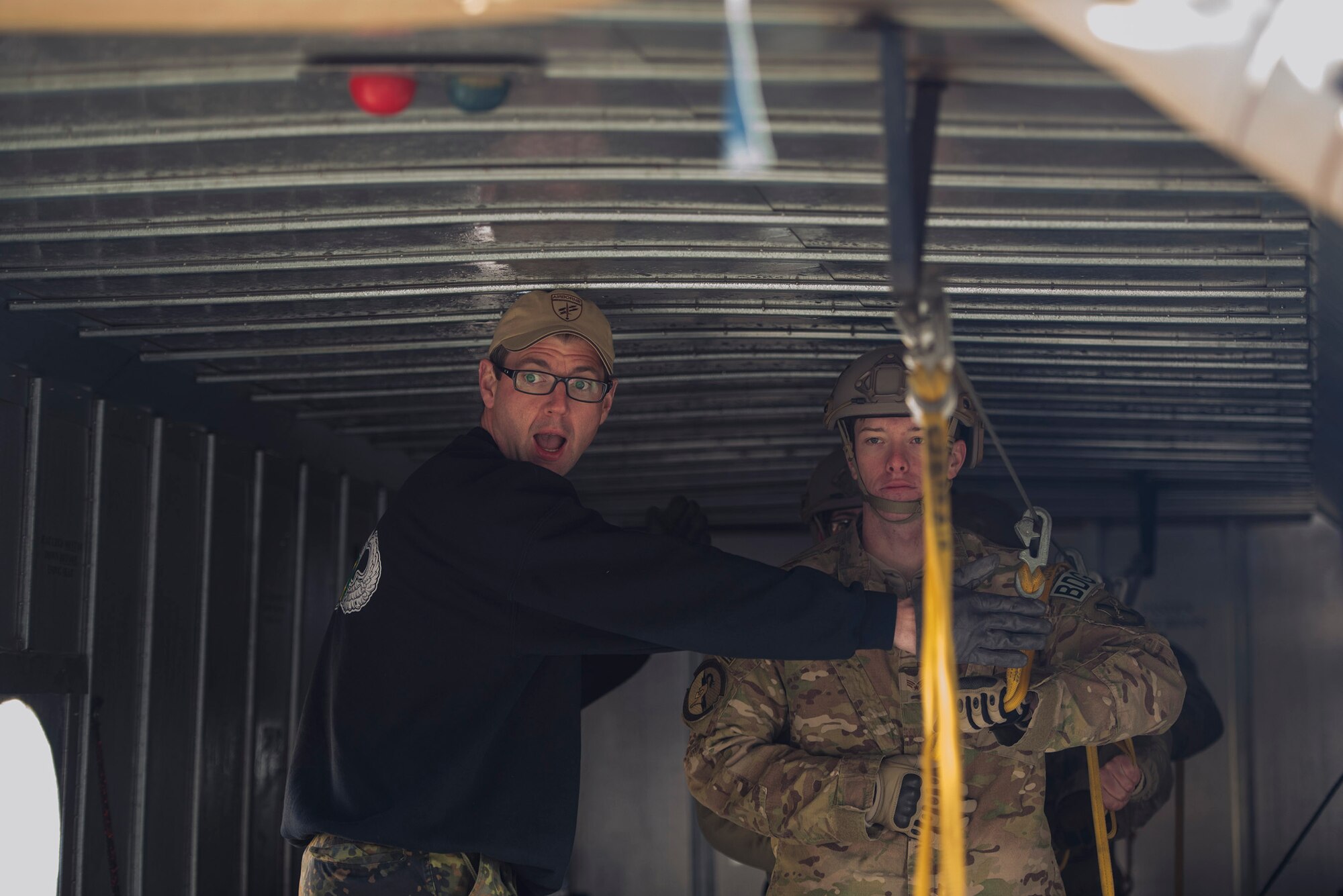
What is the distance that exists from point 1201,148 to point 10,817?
3.76 m

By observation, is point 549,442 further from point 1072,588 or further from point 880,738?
point 1072,588

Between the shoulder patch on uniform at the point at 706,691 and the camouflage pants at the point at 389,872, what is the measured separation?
922 mm

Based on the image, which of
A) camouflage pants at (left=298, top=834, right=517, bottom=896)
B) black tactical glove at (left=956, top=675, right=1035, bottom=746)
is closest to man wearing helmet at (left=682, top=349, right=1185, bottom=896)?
black tactical glove at (left=956, top=675, right=1035, bottom=746)

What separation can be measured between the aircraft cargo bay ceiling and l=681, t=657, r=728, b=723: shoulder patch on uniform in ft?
3.84

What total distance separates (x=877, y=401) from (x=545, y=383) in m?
1.06

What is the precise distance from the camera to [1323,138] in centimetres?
209

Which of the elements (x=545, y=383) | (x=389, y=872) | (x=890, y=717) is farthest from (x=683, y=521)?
(x=389, y=872)

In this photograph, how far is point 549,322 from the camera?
12.2 ft

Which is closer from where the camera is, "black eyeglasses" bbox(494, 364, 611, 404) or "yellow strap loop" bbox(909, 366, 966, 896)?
"yellow strap loop" bbox(909, 366, 966, 896)

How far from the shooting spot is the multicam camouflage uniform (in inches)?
142

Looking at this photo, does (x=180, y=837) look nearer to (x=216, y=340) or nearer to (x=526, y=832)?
(x=216, y=340)

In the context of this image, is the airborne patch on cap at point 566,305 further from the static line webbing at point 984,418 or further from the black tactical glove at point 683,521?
the black tactical glove at point 683,521

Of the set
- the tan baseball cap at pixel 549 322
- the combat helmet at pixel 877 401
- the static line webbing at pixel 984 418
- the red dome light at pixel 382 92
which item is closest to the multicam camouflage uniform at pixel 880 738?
the combat helmet at pixel 877 401

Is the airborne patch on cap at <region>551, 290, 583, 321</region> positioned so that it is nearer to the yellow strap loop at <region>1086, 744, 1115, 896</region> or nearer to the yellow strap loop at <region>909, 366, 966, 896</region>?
the yellow strap loop at <region>909, 366, 966, 896</region>
